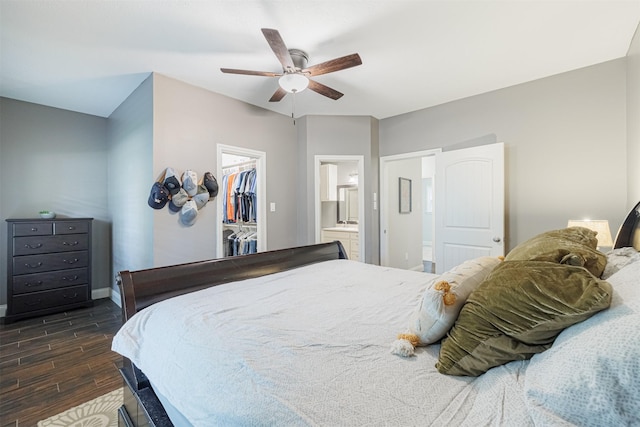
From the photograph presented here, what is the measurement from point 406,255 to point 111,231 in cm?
476

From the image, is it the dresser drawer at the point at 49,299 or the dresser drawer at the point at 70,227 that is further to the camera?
the dresser drawer at the point at 70,227

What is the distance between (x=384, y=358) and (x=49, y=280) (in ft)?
14.0

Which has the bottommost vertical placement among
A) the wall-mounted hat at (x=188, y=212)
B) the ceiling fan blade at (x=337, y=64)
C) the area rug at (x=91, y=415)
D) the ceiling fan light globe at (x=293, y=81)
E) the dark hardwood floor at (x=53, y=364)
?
the area rug at (x=91, y=415)

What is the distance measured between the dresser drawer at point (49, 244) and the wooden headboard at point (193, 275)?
2.85 metres

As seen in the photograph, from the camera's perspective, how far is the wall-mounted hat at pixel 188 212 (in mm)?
3002

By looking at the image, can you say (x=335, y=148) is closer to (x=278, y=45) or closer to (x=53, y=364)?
(x=278, y=45)

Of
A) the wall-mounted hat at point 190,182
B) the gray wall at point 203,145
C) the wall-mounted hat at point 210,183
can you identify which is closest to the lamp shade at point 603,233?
the gray wall at point 203,145

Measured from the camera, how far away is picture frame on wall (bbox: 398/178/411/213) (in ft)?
16.5

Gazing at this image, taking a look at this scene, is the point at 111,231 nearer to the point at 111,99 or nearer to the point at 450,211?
the point at 111,99

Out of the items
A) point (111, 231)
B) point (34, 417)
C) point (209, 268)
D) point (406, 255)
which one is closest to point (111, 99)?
point (111, 231)

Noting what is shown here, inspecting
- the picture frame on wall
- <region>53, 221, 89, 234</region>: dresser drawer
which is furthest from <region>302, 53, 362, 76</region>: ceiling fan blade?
<region>53, 221, 89, 234</region>: dresser drawer

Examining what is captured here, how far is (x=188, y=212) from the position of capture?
3008 mm

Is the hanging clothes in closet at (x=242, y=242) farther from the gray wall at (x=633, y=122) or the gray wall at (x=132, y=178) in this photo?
the gray wall at (x=633, y=122)

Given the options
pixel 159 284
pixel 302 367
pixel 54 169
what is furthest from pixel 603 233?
pixel 54 169
